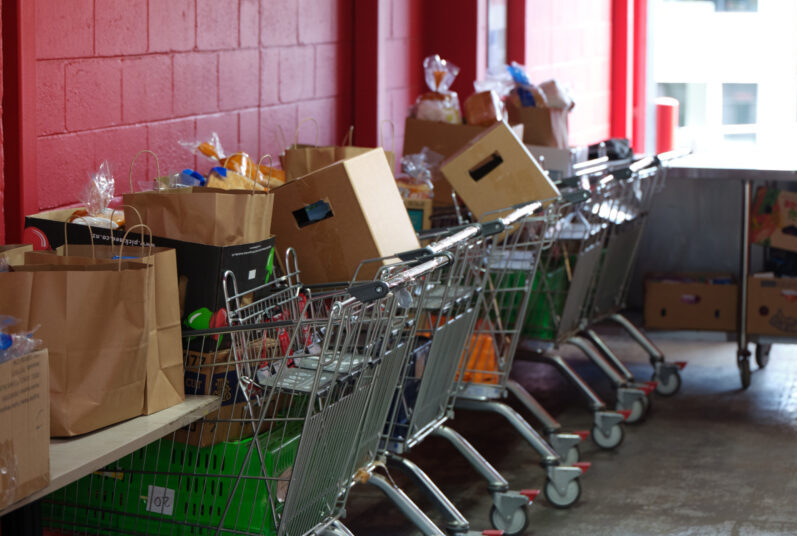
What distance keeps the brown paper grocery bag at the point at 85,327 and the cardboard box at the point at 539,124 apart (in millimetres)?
3008

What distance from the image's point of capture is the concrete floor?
3.57 m

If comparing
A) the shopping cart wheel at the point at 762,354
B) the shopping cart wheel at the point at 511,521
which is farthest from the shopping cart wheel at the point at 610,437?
the shopping cart wheel at the point at 762,354

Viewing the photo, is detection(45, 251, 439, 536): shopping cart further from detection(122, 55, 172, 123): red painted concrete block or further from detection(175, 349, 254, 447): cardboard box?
detection(122, 55, 172, 123): red painted concrete block

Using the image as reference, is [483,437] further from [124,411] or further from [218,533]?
[124,411]

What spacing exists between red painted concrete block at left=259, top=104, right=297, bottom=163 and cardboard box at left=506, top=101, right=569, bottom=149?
1.02 m

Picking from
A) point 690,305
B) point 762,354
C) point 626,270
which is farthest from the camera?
point 762,354

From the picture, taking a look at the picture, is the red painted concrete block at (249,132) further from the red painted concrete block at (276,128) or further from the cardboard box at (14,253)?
the cardboard box at (14,253)

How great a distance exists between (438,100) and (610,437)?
5.06 feet

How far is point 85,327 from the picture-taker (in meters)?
1.97

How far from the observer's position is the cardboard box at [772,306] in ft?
16.3

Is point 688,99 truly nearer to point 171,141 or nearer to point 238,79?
point 238,79

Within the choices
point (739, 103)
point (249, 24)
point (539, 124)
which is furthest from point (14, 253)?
point (739, 103)

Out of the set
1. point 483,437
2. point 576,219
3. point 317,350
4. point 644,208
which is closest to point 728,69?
point 644,208

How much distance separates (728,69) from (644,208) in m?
4.25
